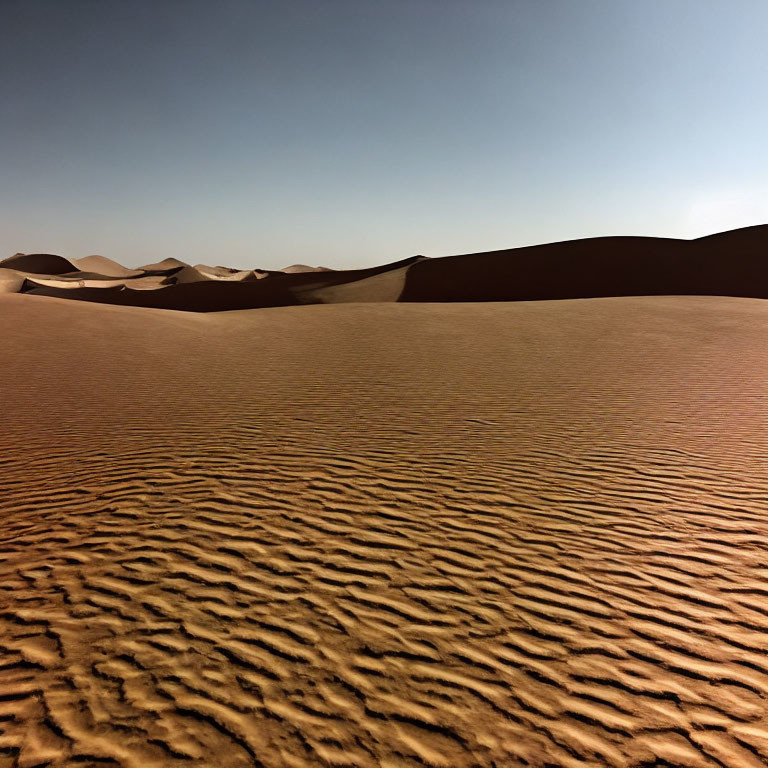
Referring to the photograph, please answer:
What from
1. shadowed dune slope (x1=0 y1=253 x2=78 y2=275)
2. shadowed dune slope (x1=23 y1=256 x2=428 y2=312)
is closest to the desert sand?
shadowed dune slope (x1=23 y1=256 x2=428 y2=312)

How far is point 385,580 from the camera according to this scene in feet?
12.3

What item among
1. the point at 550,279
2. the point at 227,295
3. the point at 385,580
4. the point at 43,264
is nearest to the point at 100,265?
the point at 43,264

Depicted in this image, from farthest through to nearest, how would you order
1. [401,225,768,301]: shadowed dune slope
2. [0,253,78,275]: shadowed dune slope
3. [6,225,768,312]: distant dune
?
[0,253,78,275]: shadowed dune slope → [6,225,768,312]: distant dune → [401,225,768,301]: shadowed dune slope

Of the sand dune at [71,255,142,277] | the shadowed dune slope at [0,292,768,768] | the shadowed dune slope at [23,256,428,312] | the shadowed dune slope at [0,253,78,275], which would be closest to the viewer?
the shadowed dune slope at [0,292,768,768]

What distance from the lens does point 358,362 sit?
13.5m

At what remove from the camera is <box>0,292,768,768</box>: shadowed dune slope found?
8.21ft

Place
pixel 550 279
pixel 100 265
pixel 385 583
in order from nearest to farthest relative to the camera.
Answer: pixel 385 583
pixel 550 279
pixel 100 265

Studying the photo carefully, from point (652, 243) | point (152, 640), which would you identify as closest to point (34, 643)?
point (152, 640)

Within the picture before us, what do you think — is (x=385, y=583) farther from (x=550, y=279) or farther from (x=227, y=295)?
(x=227, y=295)

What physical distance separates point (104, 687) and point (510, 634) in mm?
2238

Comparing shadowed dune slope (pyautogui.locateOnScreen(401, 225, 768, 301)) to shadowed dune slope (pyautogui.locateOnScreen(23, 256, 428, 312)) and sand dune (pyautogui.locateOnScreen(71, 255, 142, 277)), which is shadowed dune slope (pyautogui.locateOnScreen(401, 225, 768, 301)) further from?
sand dune (pyautogui.locateOnScreen(71, 255, 142, 277))

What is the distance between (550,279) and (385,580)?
3791 cm

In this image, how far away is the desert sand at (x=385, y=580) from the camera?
2.51m

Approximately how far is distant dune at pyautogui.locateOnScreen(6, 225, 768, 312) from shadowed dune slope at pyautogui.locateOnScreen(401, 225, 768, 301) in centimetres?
6
